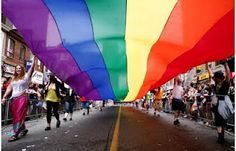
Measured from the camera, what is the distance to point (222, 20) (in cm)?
591

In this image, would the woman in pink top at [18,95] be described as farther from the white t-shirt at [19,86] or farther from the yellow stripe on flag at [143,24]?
the yellow stripe on flag at [143,24]

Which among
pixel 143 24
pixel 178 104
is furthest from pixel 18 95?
pixel 178 104

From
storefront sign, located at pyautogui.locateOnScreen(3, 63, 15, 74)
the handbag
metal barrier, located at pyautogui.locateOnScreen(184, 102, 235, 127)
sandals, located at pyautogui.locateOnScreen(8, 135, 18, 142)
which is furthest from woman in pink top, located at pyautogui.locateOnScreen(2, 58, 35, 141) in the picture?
storefront sign, located at pyautogui.locateOnScreen(3, 63, 15, 74)

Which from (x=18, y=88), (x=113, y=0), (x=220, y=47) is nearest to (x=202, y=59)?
(x=220, y=47)

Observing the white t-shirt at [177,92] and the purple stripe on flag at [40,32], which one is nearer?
the purple stripe on flag at [40,32]

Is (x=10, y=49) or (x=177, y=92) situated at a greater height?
(x=10, y=49)

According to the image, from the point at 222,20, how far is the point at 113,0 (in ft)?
6.13

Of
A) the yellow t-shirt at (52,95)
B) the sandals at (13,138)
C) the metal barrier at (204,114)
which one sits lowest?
the sandals at (13,138)

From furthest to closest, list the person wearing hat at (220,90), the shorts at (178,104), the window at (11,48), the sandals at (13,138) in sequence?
the window at (11,48) < the shorts at (178,104) < the sandals at (13,138) < the person wearing hat at (220,90)

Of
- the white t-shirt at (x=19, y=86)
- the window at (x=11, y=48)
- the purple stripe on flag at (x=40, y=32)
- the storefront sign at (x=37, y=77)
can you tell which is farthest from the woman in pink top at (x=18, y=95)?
the window at (x=11, y=48)

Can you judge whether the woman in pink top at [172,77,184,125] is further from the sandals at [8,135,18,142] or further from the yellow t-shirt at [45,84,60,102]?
the sandals at [8,135,18,142]

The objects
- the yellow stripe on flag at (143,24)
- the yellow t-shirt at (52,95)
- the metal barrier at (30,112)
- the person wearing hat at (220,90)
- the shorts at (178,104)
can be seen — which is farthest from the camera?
the shorts at (178,104)

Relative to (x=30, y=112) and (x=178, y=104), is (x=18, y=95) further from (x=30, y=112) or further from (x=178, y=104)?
(x=30, y=112)

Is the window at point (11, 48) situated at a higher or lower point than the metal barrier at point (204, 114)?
higher
